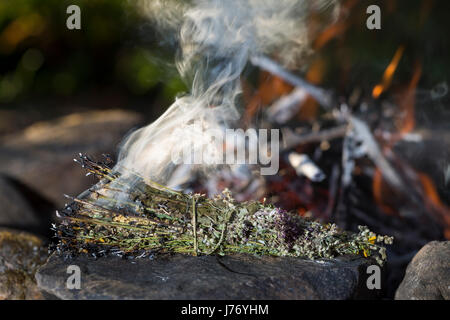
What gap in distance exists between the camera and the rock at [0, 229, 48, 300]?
3.19m

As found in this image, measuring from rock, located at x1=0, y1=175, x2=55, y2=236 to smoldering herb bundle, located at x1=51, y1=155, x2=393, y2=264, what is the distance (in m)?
2.01

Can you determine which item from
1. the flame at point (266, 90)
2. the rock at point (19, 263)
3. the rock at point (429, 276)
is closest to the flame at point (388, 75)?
the flame at point (266, 90)

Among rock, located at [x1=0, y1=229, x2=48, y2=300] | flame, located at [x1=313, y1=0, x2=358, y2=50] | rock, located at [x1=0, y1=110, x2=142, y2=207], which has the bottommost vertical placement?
rock, located at [x1=0, y1=229, x2=48, y2=300]

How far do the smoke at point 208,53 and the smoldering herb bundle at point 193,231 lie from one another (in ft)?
1.18

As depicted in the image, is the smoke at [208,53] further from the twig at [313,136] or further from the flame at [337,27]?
the twig at [313,136]

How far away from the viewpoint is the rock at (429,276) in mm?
2518

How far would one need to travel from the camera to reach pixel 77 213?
283 centimetres

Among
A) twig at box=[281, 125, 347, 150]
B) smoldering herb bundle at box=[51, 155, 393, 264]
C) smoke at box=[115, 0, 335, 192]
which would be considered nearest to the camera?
smoldering herb bundle at box=[51, 155, 393, 264]

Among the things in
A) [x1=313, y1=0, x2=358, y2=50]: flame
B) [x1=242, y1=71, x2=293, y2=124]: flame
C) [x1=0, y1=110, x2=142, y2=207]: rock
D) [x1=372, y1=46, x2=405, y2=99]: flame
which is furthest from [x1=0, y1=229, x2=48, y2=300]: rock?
[x1=313, y1=0, x2=358, y2=50]: flame

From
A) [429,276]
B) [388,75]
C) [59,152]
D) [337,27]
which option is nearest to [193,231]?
[429,276]

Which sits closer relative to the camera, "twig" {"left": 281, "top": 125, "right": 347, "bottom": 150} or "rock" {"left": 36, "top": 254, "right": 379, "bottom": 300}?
"rock" {"left": 36, "top": 254, "right": 379, "bottom": 300}

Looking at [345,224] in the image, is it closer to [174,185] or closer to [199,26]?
[174,185]

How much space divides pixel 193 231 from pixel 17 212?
2.62m

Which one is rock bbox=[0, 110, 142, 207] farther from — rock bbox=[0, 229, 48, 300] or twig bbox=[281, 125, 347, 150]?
twig bbox=[281, 125, 347, 150]
